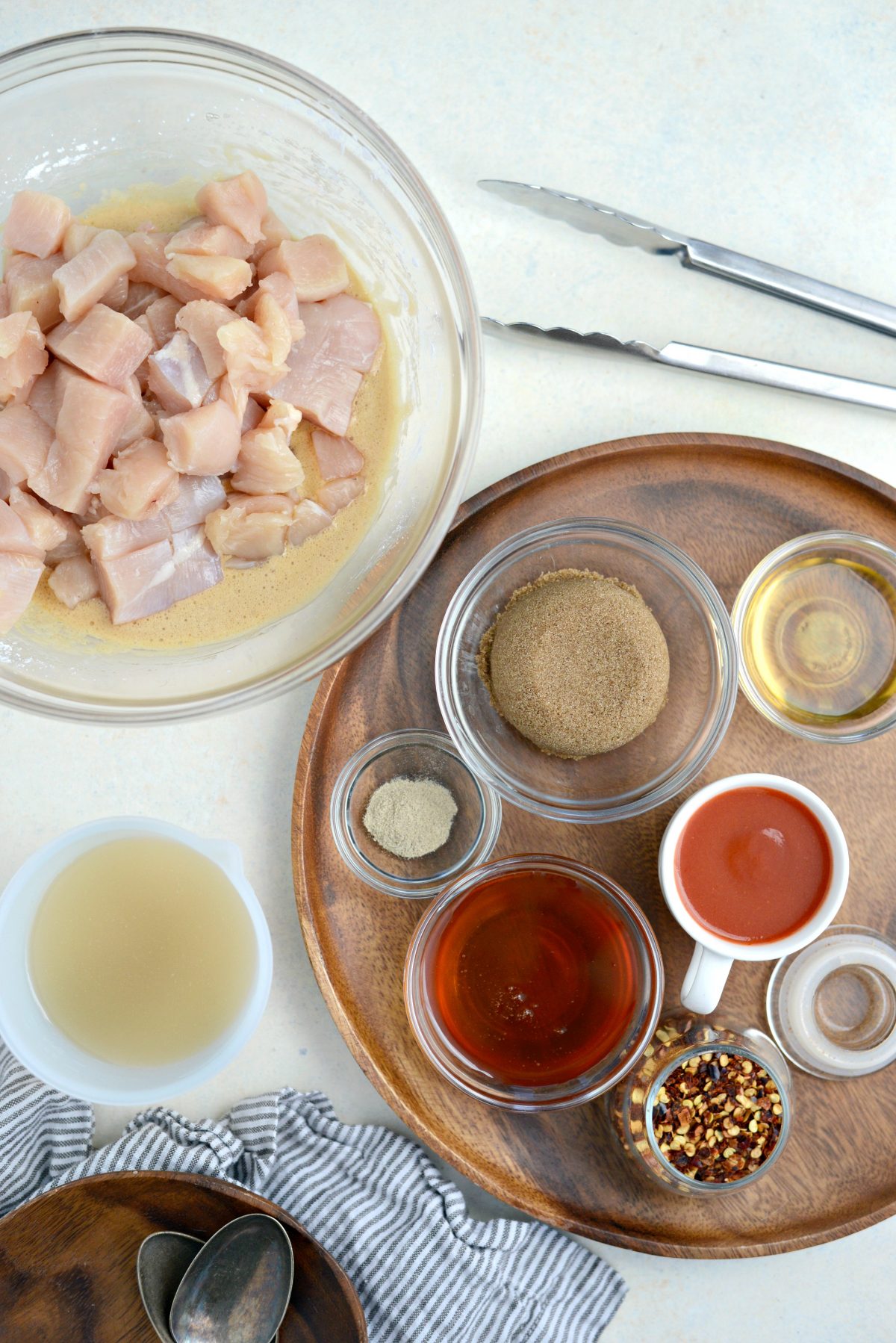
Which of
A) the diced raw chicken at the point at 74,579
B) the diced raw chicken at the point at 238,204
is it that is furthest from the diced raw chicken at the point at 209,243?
the diced raw chicken at the point at 74,579

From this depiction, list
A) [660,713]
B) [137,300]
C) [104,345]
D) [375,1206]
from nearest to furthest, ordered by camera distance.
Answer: [104,345] → [137,300] → [660,713] → [375,1206]

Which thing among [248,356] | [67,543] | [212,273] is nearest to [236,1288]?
[67,543]

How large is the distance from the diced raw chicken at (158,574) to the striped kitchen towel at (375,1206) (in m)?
0.83

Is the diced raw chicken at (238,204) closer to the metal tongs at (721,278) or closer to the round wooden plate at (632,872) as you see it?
the metal tongs at (721,278)

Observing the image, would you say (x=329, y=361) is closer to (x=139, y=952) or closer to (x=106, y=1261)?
(x=139, y=952)

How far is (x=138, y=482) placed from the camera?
50.8 inches

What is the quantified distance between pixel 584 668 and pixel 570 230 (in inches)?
28.0

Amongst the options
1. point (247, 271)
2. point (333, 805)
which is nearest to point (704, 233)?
point (247, 271)

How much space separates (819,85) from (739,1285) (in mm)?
1980

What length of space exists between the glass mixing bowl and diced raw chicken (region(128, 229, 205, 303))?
167 mm

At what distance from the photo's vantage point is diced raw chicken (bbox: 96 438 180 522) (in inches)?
50.9

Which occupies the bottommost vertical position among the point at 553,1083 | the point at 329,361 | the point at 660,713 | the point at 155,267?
the point at 553,1083

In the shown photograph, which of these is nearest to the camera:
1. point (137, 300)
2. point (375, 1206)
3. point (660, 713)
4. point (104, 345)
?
point (104, 345)

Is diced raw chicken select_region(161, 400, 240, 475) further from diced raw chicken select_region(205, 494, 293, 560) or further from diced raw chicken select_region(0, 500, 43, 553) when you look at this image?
diced raw chicken select_region(0, 500, 43, 553)
